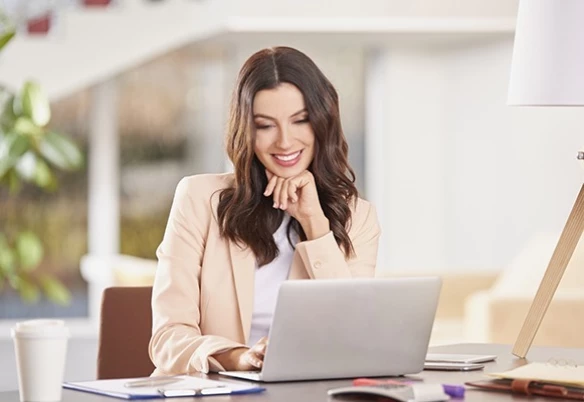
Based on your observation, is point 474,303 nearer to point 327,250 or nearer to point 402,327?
point 327,250

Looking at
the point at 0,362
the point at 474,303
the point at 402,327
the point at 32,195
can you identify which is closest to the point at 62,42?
the point at 32,195

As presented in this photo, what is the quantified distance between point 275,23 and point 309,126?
4653 millimetres

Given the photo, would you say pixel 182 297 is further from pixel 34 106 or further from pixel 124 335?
pixel 34 106

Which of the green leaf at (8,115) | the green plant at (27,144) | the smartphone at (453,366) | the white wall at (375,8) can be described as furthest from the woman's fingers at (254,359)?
the white wall at (375,8)

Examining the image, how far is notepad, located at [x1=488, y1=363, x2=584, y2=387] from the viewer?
189 centimetres

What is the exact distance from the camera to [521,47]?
2.42 m

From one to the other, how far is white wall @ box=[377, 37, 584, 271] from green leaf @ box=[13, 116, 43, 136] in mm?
3008

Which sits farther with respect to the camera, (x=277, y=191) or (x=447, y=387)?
(x=277, y=191)

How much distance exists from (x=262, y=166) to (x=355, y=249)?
0.27 metres

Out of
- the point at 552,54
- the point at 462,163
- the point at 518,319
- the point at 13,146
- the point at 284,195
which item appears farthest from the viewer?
the point at 462,163

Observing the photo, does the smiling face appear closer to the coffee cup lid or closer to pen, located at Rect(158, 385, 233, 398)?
pen, located at Rect(158, 385, 233, 398)

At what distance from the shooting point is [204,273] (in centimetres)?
245

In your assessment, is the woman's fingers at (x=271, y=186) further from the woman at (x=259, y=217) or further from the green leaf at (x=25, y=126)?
the green leaf at (x=25, y=126)

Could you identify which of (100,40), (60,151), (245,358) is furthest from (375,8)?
(245,358)
